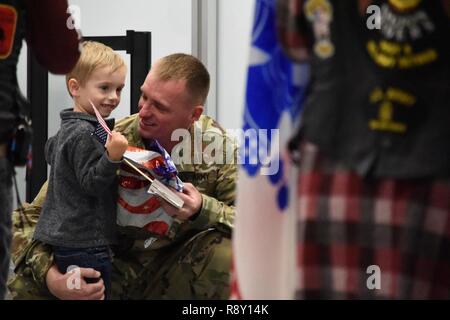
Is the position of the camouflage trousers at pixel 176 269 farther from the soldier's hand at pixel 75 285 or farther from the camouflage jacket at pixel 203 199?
the soldier's hand at pixel 75 285

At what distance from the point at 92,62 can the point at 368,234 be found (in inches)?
47.1

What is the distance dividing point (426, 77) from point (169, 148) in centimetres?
120

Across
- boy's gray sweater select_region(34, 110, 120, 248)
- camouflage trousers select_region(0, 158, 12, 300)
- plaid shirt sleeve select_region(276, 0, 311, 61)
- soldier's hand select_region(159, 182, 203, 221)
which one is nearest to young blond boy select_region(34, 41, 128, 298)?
boy's gray sweater select_region(34, 110, 120, 248)

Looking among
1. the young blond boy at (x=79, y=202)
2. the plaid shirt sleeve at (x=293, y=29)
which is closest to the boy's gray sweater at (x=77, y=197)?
the young blond boy at (x=79, y=202)

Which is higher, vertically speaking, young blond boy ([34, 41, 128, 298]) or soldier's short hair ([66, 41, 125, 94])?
soldier's short hair ([66, 41, 125, 94])

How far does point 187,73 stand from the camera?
1.98 m

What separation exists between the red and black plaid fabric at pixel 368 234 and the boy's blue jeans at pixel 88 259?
961mm

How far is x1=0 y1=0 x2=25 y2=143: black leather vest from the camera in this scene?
3.35 ft

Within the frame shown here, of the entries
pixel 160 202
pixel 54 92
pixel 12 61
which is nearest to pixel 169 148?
pixel 160 202

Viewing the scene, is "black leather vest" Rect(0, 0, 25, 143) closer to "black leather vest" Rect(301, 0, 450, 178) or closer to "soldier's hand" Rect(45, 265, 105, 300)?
"black leather vest" Rect(301, 0, 450, 178)

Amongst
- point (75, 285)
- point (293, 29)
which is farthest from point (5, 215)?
point (75, 285)

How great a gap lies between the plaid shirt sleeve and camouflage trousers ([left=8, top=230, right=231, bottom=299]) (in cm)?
109

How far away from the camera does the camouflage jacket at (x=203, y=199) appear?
1829 mm

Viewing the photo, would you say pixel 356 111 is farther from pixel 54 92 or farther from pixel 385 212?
pixel 54 92
